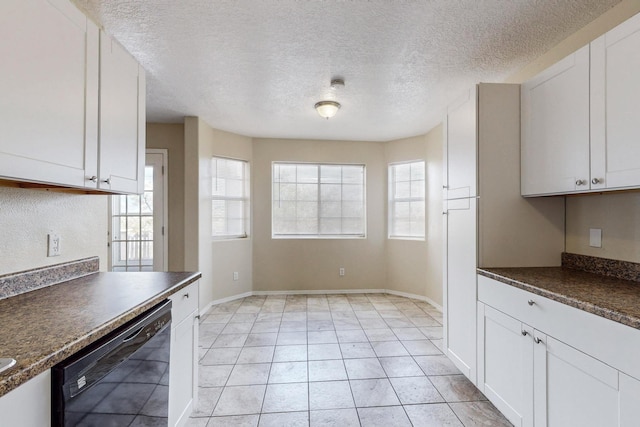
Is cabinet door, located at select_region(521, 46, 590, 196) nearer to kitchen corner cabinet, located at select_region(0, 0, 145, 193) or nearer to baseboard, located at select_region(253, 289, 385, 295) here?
kitchen corner cabinet, located at select_region(0, 0, 145, 193)

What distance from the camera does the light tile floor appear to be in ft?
6.30

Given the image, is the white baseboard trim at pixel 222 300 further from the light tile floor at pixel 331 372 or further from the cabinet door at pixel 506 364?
the cabinet door at pixel 506 364

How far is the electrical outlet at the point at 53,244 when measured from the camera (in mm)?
1614

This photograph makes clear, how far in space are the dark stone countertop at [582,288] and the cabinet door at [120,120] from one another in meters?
2.31

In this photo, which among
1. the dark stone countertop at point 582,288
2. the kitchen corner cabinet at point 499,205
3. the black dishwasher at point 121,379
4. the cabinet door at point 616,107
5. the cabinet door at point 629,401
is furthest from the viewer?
the kitchen corner cabinet at point 499,205

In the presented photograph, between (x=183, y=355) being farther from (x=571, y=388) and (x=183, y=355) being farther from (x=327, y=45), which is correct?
(x=327, y=45)

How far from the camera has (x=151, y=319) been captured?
129 centimetres

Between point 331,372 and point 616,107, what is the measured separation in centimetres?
247

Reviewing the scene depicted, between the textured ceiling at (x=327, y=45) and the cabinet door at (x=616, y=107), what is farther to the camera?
the textured ceiling at (x=327, y=45)

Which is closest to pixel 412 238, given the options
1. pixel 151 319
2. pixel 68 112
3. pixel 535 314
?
pixel 535 314

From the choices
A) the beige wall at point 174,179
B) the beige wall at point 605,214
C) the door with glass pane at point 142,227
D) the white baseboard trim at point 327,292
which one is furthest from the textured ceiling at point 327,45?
the white baseboard trim at point 327,292

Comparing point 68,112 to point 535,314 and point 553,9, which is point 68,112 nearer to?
point 535,314

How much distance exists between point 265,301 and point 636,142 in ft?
13.4

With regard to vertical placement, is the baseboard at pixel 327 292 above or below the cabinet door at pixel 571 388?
below
